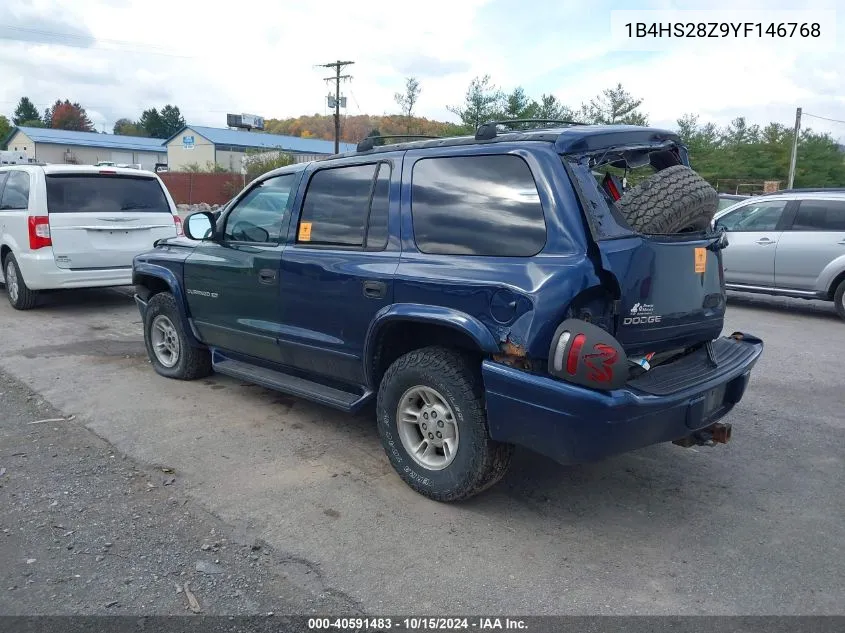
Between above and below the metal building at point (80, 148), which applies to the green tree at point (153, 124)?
above

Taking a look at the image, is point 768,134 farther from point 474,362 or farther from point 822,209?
point 474,362

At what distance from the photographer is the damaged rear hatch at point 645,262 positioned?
3.45m

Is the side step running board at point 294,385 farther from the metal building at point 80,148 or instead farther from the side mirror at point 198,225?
the metal building at point 80,148

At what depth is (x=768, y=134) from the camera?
4009cm

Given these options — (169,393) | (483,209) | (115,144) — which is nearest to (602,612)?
(483,209)

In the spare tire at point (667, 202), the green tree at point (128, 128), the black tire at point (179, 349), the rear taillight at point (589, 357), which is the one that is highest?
the green tree at point (128, 128)

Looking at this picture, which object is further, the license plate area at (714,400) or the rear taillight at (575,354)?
the license plate area at (714,400)

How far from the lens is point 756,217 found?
10406 mm

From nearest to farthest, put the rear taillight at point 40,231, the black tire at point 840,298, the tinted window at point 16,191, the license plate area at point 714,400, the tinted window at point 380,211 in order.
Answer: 1. the license plate area at point 714,400
2. the tinted window at point 380,211
3. the rear taillight at point 40,231
4. the tinted window at point 16,191
5. the black tire at point 840,298

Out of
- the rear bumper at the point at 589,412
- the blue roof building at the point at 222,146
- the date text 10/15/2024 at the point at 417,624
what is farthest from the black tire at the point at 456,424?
the blue roof building at the point at 222,146

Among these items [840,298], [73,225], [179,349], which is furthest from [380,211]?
[840,298]

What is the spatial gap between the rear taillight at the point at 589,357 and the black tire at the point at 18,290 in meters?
8.08

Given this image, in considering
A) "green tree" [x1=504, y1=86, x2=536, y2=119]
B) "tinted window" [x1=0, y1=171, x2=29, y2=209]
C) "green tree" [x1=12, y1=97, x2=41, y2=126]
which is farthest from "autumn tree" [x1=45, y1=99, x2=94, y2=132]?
"tinted window" [x1=0, y1=171, x2=29, y2=209]

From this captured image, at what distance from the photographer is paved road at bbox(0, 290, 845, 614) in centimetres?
310
